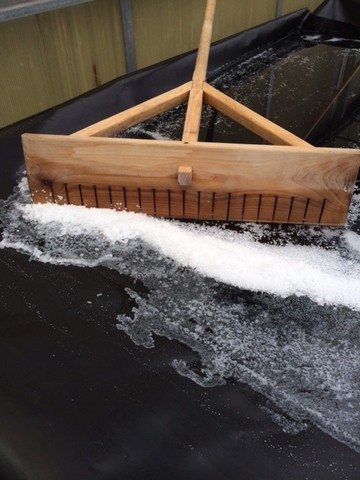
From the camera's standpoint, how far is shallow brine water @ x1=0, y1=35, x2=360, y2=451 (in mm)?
860

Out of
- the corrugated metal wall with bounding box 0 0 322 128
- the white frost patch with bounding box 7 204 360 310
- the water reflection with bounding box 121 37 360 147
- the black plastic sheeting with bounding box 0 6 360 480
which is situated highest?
the corrugated metal wall with bounding box 0 0 322 128

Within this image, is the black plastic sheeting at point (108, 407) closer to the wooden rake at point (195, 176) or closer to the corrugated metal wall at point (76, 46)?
the wooden rake at point (195, 176)

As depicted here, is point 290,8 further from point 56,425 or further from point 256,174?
point 56,425

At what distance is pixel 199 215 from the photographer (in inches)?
49.5

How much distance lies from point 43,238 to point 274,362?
693 mm

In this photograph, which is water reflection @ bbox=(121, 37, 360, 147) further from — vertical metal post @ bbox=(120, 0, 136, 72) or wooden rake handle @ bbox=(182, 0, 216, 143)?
vertical metal post @ bbox=(120, 0, 136, 72)

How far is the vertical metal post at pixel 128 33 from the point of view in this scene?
213cm

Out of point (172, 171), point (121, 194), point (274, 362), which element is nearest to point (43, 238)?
point (121, 194)

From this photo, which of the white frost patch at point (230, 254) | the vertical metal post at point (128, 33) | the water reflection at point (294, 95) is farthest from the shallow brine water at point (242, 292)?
the vertical metal post at point (128, 33)

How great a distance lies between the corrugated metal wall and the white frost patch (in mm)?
948

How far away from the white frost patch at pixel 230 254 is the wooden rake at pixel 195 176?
0.05 metres

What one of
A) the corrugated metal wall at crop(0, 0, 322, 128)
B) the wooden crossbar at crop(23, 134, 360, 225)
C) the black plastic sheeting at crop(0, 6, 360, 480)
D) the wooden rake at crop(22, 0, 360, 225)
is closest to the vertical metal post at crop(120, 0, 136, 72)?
the corrugated metal wall at crop(0, 0, 322, 128)

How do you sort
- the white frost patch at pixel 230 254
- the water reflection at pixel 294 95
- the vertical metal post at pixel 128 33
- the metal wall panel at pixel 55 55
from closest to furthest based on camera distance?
the white frost patch at pixel 230 254
the water reflection at pixel 294 95
the metal wall panel at pixel 55 55
the vertical metal post at pixel 128 33

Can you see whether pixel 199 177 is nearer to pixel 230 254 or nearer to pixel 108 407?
pixel 230 254
